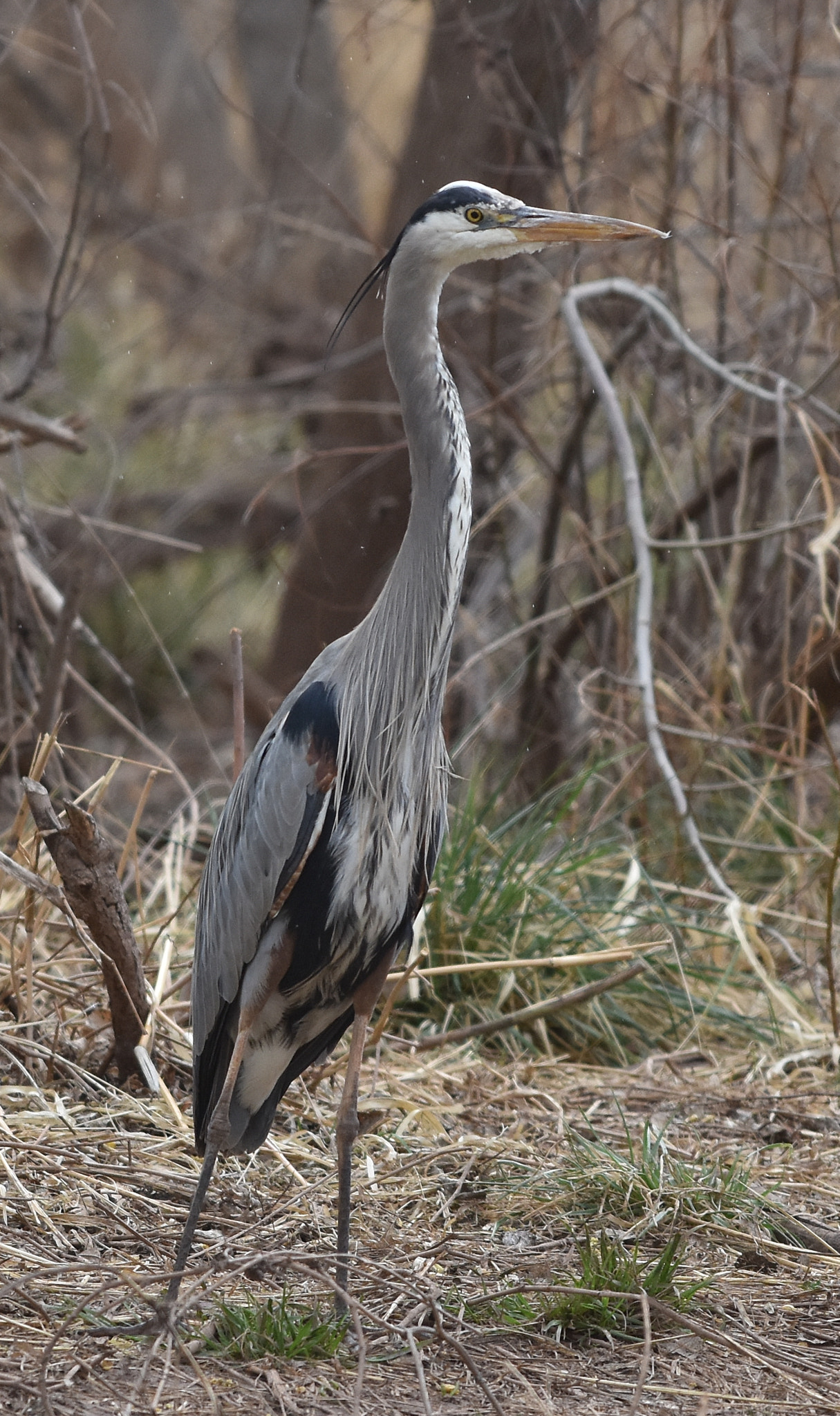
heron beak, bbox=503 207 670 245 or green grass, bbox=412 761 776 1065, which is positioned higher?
heron beak, bbox=503 207 670 245

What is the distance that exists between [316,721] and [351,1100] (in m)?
0.78

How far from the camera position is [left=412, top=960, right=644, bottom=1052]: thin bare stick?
3865 mm

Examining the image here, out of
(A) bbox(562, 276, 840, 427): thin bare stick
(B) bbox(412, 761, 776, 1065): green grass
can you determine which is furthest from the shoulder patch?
(A) bbox(562, 276, 840, 427): thin bare stick

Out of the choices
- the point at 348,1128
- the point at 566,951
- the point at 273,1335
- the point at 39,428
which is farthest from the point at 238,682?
the point at 273,1335

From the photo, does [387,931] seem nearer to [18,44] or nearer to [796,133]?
[18,44]

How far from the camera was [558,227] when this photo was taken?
2857 millimetres

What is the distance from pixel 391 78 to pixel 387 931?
6.58m

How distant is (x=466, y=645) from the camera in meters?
6.16

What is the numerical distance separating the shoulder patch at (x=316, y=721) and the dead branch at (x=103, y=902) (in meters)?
0.54

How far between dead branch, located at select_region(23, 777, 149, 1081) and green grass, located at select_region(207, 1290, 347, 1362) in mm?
1017

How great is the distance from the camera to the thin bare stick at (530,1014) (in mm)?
3865

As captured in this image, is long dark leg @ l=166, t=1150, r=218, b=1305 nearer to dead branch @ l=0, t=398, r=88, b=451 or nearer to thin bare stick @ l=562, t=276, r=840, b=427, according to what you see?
dead branch @ l=0, t=398, r=88, b=451

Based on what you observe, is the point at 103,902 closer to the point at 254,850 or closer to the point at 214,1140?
the point at 254,850

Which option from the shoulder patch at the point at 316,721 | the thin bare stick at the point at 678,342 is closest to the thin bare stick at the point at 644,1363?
the shoulder patch at the point at 316,721
